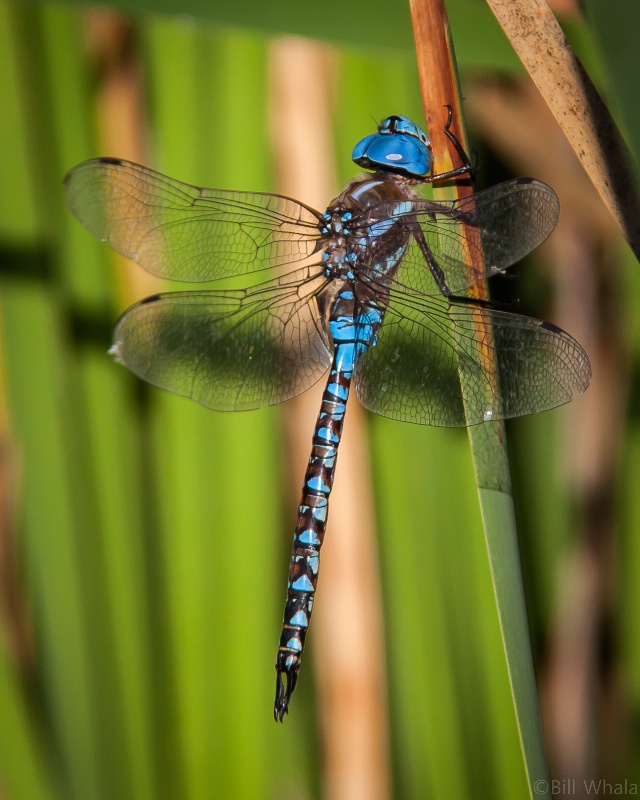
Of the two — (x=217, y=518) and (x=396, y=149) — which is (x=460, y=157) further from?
(x=217, y=518)

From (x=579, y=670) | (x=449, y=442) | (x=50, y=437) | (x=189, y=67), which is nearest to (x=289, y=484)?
(x=449, y=442)

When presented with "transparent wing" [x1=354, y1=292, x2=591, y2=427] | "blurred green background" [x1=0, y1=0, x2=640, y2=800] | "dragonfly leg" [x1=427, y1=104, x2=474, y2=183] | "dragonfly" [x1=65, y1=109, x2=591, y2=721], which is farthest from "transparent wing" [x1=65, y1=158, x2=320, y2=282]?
"dragonfly leg" [x1=427, y1=104, x2=474, y2=183]

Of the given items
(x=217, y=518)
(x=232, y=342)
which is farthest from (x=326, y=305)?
(x=217, y=518)

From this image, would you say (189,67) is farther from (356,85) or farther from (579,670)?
(579,670)

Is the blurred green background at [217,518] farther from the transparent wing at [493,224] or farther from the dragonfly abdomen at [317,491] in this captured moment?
the transparent wing at [493,224]

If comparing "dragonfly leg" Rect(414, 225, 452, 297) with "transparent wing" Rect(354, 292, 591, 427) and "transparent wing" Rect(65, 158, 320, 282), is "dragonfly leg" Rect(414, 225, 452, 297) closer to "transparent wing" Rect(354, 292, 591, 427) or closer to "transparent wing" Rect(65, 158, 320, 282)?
"transparent wing" Rect(354, 292, 591, 427)

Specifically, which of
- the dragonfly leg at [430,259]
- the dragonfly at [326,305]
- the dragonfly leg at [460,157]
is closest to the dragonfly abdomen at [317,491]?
the dragonfly at [326,305]
